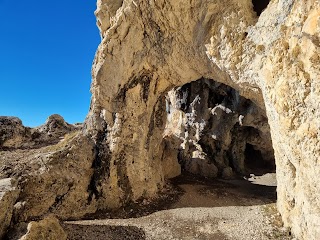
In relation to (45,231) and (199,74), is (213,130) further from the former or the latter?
(45,231)

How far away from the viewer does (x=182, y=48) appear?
17.1m

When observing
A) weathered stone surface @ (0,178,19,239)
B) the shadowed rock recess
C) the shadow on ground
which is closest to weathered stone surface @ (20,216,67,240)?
weathered stone surface @ (0,178,19,239)

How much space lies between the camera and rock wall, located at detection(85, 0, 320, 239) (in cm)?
912

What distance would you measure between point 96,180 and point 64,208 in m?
2.73

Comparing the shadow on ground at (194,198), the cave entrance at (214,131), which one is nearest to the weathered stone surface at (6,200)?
the shadow on ground at (194,198)

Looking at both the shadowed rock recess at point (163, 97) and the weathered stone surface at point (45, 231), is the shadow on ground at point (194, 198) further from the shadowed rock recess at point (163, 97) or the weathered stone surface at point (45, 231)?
the weathered stone surface at point (45, 231)

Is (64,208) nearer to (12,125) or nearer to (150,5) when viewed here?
(150,5)

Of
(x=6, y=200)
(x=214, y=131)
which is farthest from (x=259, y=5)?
(x=214, y=131)

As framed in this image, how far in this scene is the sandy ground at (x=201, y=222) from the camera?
12.7m

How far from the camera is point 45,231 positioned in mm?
10938

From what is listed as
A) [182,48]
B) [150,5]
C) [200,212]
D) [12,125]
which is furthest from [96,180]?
[12,125]

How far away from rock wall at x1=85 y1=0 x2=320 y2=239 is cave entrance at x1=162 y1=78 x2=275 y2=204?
8.67 metres

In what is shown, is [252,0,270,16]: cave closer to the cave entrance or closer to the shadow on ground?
the shadow on ground

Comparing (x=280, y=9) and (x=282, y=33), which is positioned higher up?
(x=280, y=9)
